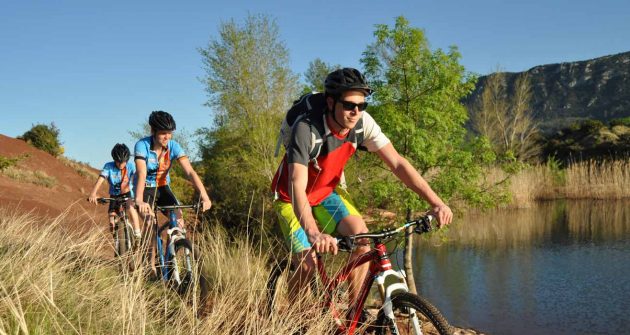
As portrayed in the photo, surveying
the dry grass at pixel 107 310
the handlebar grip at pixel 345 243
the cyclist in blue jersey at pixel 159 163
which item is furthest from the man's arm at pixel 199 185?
the handlebar grip at pixel 345 243

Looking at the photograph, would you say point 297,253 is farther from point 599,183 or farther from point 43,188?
point 599,183

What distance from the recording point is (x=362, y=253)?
3.57 metres

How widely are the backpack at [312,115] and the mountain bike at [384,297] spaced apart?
685mm

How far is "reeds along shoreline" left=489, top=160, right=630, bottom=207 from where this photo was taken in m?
22.7

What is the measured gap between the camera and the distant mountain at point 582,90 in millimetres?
95312

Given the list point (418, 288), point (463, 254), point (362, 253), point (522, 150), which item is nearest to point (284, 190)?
point (362, 253)

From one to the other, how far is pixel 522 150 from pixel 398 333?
43.2 m

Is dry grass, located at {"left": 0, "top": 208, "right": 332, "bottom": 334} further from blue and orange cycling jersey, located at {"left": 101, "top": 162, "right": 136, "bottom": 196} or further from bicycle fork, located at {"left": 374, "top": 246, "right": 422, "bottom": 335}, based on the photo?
blue and orange cycling jersey, located at {"left": 101, "top": 162, "right": 136, "bottom": 196}

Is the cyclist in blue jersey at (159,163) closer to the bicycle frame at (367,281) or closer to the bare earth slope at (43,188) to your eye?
the bicycle frame at (367,281)

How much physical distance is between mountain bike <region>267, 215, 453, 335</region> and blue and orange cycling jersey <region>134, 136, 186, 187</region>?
278 centimetres

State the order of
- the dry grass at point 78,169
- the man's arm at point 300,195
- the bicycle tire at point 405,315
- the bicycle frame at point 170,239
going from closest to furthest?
the bicycle tire at point 405,315, the man's arm at point 300,195, the bicycle frame at point 170,239, the dry grass at point 78,169

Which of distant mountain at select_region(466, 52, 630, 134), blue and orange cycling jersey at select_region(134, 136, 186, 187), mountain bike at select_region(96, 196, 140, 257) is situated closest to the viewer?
blue and orange cycling jersey at select_region(134, 136, 186, 187)

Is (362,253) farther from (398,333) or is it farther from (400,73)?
(400,73)

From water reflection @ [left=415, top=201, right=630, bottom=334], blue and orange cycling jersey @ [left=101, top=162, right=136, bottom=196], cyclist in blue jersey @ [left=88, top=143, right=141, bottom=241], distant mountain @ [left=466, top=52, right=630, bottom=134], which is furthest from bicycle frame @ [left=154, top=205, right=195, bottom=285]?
distant mountain @ [left=466, top=52, right=630, bottom=134]
